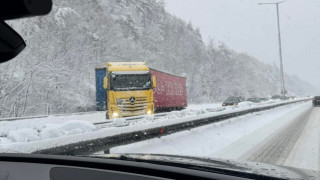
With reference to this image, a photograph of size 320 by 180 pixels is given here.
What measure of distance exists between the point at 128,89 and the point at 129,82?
0.38 m

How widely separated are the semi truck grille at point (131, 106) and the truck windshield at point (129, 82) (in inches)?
21.8

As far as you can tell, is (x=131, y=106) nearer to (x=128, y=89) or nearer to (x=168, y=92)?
(x=128, y=89)

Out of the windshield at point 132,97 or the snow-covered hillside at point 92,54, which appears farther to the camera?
the snow-covered hillside at point 92,54

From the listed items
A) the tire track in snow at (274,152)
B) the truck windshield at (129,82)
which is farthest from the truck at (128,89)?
the tire track in snow at (274,152)

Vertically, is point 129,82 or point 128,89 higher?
point 129,82

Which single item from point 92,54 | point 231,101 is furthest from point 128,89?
point 231,101

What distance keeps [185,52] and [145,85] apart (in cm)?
5038

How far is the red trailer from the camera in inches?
815

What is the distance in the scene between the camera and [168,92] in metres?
23.5

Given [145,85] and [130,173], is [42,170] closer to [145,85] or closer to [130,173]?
[130,173]

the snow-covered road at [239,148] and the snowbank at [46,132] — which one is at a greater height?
the snowbank at [46,132]

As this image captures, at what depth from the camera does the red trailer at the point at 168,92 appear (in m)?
20.7

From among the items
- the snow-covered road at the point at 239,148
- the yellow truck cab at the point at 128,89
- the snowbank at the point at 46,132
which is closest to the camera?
the snowbank at the point at 46,132

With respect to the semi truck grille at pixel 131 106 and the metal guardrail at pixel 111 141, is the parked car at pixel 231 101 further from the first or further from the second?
the metal guardrail at pixel 111 141
